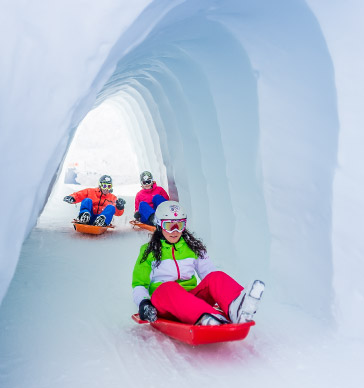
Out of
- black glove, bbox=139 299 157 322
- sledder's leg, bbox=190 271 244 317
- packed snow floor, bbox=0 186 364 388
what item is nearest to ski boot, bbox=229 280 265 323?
sledder's leg, bbox=190 271 244 317

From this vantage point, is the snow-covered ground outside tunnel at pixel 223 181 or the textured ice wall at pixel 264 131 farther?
the textured ice wall at pixel 264 131

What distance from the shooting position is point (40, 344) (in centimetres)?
262

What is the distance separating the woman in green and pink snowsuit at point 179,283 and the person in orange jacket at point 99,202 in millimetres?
3131

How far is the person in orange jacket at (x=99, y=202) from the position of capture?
6.24m

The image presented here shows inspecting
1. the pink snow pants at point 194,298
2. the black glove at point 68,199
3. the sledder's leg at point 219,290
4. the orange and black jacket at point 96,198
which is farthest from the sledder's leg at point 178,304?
the orange and black jacket at point 96,198

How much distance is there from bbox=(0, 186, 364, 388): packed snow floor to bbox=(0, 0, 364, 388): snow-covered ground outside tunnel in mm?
12

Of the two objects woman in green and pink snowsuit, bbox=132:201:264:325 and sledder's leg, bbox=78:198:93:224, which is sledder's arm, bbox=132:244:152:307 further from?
sledder's leg, bbox=78:198:93:224

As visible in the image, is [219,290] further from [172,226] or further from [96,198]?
[96,198]

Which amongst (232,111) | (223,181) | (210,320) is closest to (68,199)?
(223,181)

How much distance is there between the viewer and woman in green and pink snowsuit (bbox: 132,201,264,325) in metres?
2.59

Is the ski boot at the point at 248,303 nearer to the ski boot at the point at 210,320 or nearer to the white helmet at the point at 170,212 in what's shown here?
the ski boot at the point at 210,320

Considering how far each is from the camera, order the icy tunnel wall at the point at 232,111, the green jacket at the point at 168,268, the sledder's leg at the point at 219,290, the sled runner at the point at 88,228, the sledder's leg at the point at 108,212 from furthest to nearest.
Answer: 1. the sledder's leg at the point at 108,212
2. the sled runner at the point at 88,228
3. the green jacket at the point at 168,268
4. the sledder's leg at the point at 219,290
5. the icy tunnel wall at the point at 232,111

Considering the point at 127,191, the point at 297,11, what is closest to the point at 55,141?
the point at 297,11

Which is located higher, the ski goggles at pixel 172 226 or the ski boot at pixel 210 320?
the ski goggles at pixel 172 226
